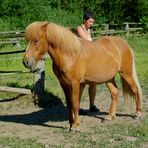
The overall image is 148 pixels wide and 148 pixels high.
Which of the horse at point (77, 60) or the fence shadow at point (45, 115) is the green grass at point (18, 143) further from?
the fence shadow at point (45, 115)

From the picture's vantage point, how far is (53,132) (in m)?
6.58

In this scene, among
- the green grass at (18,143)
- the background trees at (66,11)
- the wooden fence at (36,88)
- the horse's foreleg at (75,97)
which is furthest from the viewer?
the background trees at (66,11)

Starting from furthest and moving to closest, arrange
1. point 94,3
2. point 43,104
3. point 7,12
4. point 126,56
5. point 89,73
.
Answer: point 94,3
point 7,12
point 43,104
point 126,56
point 89,73

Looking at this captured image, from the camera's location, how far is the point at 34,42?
619 cm

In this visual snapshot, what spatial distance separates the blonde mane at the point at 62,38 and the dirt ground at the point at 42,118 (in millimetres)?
1251

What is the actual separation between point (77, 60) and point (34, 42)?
2.32 feet

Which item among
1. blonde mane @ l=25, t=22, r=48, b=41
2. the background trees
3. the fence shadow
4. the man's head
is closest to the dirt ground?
the fence shadow

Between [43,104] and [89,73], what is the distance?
7.00ft

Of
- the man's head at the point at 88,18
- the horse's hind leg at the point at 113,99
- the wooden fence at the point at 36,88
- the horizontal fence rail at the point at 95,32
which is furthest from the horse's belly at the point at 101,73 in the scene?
the horizontal fence rail at the point at 95,32

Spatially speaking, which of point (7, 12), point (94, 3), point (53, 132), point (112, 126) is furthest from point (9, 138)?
point (94, 3)

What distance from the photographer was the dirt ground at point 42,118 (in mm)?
6520

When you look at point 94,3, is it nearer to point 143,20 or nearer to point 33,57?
point 143,20

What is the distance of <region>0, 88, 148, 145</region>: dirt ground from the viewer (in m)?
6.52

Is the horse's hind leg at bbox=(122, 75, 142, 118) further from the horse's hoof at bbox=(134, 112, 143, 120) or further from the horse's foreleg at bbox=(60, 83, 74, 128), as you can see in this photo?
the horse's foreleg at bbox=(60, 83, 74, 128)
